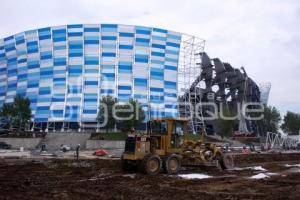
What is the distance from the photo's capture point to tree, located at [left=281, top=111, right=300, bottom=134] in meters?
94.2

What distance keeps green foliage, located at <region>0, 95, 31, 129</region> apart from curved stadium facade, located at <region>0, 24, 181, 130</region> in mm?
5597

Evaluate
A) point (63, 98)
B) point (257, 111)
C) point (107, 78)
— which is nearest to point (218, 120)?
point (257, 111)

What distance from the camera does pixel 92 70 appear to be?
7269cm

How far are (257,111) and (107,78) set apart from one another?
36.5 meters

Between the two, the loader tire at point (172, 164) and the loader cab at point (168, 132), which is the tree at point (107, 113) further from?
the loader tire at point (172, 164)

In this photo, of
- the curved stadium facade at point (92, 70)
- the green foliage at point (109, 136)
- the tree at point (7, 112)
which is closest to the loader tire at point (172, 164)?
the green foliage at point (109, 136)

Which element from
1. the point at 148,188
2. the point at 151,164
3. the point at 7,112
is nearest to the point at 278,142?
the point at 7,112

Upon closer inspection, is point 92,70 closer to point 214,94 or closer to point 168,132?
point 214,94

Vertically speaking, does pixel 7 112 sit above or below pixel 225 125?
above

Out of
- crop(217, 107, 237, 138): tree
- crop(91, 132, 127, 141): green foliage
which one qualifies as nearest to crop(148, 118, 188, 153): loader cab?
crop(91, 132, 127, 141): green foliage

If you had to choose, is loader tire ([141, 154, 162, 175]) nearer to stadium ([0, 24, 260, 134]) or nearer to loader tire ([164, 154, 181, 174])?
loader tire ([164, 154, 181, 174])

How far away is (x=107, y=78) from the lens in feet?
237

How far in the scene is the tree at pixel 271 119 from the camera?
3482 inches

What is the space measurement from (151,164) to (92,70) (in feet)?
183
